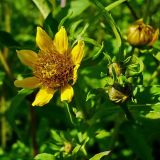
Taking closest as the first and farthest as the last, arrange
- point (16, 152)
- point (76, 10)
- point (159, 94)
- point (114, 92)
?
point (114, 92) < point (159, 94) < point (76, 10) < point (16, 152)

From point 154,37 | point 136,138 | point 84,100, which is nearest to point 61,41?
point 84,100

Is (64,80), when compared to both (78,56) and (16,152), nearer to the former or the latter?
(78,56)

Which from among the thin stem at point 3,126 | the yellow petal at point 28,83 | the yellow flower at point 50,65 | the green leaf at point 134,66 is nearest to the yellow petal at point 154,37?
the green leaf at point 134,66

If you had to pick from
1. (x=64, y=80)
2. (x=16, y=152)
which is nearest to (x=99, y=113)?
(x=64, y=80)

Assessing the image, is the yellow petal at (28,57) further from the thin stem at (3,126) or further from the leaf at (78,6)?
the thin stem at (3,126)

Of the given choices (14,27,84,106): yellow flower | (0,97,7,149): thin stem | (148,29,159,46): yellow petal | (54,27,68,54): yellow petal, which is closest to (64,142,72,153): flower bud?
(14,27,84,106): yellow flower
